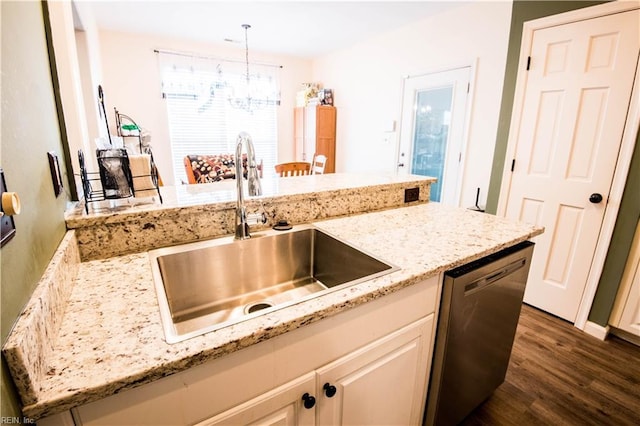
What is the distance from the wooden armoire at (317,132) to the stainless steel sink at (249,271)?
141 inches

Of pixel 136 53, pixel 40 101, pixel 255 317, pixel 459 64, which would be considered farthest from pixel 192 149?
pixel 255 317

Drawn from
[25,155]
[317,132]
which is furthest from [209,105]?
[25,155]

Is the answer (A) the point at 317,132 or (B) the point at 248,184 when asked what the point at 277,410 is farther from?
(A) the point at 317,132

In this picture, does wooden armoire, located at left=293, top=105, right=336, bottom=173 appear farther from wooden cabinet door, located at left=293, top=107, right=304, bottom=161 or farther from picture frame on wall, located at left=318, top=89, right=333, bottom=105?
picture frame on wall, located at left=318, top=89, right=333, bottom=105

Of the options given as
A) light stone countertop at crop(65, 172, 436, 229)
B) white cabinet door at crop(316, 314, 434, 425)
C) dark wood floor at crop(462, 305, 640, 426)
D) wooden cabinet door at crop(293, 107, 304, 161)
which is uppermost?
wooden cabinet door at crop(293, 107, 304, 161)

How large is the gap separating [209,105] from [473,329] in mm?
4509

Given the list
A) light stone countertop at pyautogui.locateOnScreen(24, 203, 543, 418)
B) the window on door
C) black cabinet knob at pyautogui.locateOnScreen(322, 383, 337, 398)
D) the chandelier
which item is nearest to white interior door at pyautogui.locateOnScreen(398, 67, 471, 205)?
light stone countertop at pyautogui.locateOnScreen(24, 203, 543, 418)

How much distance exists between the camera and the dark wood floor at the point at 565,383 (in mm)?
1438

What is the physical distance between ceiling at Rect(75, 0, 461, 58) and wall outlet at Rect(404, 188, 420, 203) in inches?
85.4

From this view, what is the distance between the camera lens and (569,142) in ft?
6.67

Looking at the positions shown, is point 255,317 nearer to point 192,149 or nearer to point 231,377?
point 231,377

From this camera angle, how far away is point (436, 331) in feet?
3.46

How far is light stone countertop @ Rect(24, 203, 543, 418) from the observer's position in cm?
49

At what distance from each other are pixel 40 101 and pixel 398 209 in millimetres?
1471
